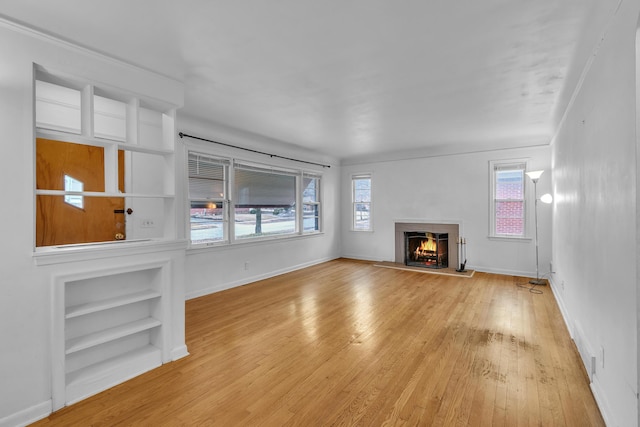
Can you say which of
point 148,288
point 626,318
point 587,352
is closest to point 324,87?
point 148,288

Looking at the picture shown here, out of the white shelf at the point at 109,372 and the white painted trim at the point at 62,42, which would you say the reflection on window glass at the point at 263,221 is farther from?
Result: the white painted trim at the point at 62,42

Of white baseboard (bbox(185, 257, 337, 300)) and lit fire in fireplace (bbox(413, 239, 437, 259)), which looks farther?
lit fire in fireplace (bbox(413, 239, 437, 259))

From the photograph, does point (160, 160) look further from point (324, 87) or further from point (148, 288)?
point (324, 87)

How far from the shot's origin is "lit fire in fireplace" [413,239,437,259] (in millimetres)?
6770

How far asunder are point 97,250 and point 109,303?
46 cm

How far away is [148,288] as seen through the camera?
279cm

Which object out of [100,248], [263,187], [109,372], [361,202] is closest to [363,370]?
[109,372]

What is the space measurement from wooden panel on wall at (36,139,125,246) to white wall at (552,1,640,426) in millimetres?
4359

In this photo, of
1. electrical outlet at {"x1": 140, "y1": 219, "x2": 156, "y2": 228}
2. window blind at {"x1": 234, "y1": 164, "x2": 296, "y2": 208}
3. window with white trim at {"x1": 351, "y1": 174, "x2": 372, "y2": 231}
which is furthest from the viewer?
window with white trim at {"x1": 351, "y1": 174, "x2": 372, "y2": 231}

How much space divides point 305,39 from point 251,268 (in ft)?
13.3

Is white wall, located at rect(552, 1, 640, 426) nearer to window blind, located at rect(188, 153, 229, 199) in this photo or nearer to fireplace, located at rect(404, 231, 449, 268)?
fireplace, located at rect(404, 231, 449, 268)

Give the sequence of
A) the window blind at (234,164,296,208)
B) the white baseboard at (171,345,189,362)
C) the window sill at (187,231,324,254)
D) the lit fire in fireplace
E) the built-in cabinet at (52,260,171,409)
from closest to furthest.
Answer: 1. the built-in cabinet at (52,260,171,409)
2. the white baseboard at (171,345,189,362)
3. the window sill at (187,231,324,254)
4. the window blind at (234,164,296,208)
5. the lit fire in fireplace

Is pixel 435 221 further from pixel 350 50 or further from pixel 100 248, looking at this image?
pixel 100 248

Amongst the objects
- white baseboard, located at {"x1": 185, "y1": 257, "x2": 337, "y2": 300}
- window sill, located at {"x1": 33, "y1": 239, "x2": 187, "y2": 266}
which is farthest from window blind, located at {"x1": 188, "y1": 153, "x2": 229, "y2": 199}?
window sill, located at {"x1": 33, "y1": 239, "x2": 187, "y2": 266}
